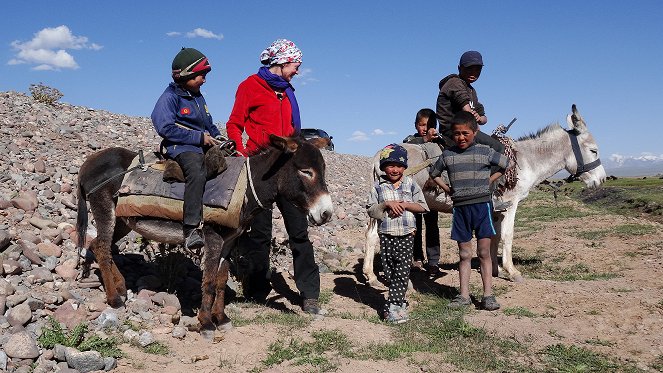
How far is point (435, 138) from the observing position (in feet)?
26.0

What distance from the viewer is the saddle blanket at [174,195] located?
16.8 ft

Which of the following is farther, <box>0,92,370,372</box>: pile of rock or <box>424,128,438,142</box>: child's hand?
<box>424,128,438,142</box>: child's hand

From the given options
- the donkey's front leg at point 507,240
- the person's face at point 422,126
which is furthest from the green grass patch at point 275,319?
the person's face at point 422,126

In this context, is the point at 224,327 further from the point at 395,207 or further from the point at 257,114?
the point at 257,114

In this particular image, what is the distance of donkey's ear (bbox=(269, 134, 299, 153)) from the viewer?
4.93m

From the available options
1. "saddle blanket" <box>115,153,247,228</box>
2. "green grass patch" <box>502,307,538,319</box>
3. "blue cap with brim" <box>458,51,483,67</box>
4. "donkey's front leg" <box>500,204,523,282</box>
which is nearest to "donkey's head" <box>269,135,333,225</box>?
"saddle blanket" <box>115,153,247,228</box>

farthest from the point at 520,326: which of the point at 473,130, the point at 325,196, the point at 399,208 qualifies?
the point at 325,196

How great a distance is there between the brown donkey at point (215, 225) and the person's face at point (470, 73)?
2844 mm

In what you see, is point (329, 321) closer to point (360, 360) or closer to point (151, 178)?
point (360, 360)

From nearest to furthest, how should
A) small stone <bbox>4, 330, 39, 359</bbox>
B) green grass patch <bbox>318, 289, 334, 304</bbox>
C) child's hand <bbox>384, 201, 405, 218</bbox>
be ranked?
small stone <bbox>4, 330, 39, 359</bbox>
child's hand <bbox>384, 201, 405, 218</bbox>
green grass patch <bbox>318, 289, 334, 304</bbox>

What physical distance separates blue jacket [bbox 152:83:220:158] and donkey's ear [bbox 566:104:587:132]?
6463mm

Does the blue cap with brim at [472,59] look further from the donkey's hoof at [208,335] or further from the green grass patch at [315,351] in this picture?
the donkey's hoof at [208,335]

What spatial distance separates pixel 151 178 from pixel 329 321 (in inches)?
98.9

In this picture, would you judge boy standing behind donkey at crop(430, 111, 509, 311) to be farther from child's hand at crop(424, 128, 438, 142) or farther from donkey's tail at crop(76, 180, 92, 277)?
donkey's tail at crop(76, 180, 92, 277)
